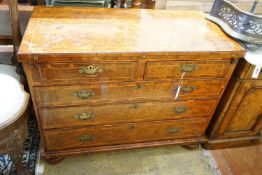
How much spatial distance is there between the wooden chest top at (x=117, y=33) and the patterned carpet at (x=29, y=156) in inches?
31.6

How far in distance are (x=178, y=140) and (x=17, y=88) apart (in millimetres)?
1049

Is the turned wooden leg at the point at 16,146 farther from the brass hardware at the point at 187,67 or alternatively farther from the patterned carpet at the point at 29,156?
the brass hardware at the point at 187,67

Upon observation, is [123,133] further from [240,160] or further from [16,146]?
[240,160]

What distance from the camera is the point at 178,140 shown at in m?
1.61

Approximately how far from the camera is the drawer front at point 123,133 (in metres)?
1.38

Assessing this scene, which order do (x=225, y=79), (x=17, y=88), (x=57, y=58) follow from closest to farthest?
1. (x=57, y=58)
2. (x=17, y=88)
3. (x=225, y=79)

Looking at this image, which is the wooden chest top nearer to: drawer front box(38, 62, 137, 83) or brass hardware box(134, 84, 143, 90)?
drawer front box(38, 62, 137, 83)

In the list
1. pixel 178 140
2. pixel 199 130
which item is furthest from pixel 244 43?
pixel 178 140

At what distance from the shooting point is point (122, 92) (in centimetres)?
124

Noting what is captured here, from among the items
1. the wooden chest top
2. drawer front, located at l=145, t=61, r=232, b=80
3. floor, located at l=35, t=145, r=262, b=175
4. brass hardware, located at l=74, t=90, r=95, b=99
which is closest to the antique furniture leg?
the wooden chest top

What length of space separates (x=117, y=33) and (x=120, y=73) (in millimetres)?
214

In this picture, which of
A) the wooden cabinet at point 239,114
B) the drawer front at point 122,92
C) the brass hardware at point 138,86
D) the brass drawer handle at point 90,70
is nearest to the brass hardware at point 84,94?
the drawer front at point 122,92

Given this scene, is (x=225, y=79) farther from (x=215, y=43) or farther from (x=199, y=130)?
(x=199, y=130)

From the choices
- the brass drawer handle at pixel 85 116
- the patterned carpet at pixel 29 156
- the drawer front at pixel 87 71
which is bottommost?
the patterned carpet at pixel 29 156
